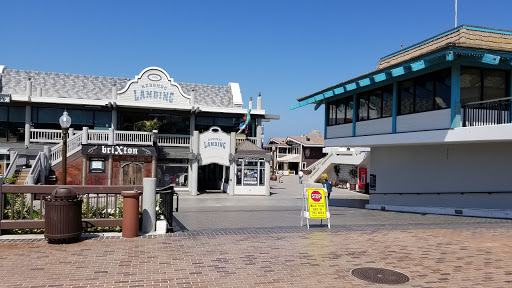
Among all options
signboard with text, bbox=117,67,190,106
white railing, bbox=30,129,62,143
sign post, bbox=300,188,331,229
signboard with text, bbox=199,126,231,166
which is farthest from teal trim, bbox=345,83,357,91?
white railing, bbox=30,129,62,143

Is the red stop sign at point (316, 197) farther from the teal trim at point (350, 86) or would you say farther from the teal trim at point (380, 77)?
the teal trim at point (350, 86)

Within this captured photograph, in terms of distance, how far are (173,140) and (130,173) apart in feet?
13.1

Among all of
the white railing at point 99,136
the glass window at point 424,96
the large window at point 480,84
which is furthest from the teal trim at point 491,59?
the white railing at point 99,136

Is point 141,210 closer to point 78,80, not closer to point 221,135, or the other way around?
point 221,135

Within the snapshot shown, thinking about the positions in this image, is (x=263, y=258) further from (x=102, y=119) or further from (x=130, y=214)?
(x=102, y=119)

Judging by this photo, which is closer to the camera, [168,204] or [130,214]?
[130,214]

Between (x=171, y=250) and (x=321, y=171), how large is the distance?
119ft

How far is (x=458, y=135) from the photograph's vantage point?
14.1m

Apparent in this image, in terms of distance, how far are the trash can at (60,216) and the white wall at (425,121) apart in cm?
1239

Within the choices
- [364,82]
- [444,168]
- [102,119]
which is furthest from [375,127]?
[102,119]

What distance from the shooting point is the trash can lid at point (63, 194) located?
8.71m

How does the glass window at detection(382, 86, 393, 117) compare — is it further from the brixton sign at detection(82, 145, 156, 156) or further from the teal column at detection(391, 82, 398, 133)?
the brixton sign at detection(82, 145, 156, 156)

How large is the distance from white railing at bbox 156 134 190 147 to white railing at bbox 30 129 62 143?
650 centimetres

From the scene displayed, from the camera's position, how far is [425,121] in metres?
15.7
